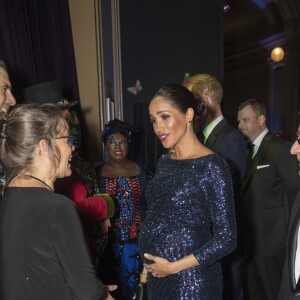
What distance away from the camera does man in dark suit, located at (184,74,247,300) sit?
2539 millimetres

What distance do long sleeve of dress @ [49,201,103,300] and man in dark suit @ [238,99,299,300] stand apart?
1886 millimetres

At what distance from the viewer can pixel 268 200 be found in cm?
288

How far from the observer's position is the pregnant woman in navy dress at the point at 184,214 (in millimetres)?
1590

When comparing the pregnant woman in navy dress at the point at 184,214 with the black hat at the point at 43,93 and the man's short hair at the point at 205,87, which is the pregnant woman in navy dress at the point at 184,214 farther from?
the black hat at the point at 43,93

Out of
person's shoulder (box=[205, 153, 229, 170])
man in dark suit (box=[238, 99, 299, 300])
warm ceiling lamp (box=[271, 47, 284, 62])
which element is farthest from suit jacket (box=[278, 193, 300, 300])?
warm ceiling lamp (box=[271, 47, 284, 62])

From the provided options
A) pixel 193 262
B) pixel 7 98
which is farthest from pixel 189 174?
pixel 7 98

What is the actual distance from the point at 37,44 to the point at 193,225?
2.63 meters

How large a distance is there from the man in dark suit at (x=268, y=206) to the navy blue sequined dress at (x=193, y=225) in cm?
128

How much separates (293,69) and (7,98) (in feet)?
26.2

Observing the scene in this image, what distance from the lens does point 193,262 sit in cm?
159

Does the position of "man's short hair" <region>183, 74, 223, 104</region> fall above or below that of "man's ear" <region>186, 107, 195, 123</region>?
above

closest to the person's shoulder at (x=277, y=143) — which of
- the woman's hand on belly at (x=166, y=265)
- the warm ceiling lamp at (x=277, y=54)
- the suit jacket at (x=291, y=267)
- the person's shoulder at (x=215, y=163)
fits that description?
the suit jacket at (x=291, y=267)

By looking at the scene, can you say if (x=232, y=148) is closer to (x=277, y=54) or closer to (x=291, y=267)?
(x=291, y=267)

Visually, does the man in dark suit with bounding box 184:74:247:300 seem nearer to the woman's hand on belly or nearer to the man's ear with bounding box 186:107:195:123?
the man's ear with bounding box 186:107:195:123
